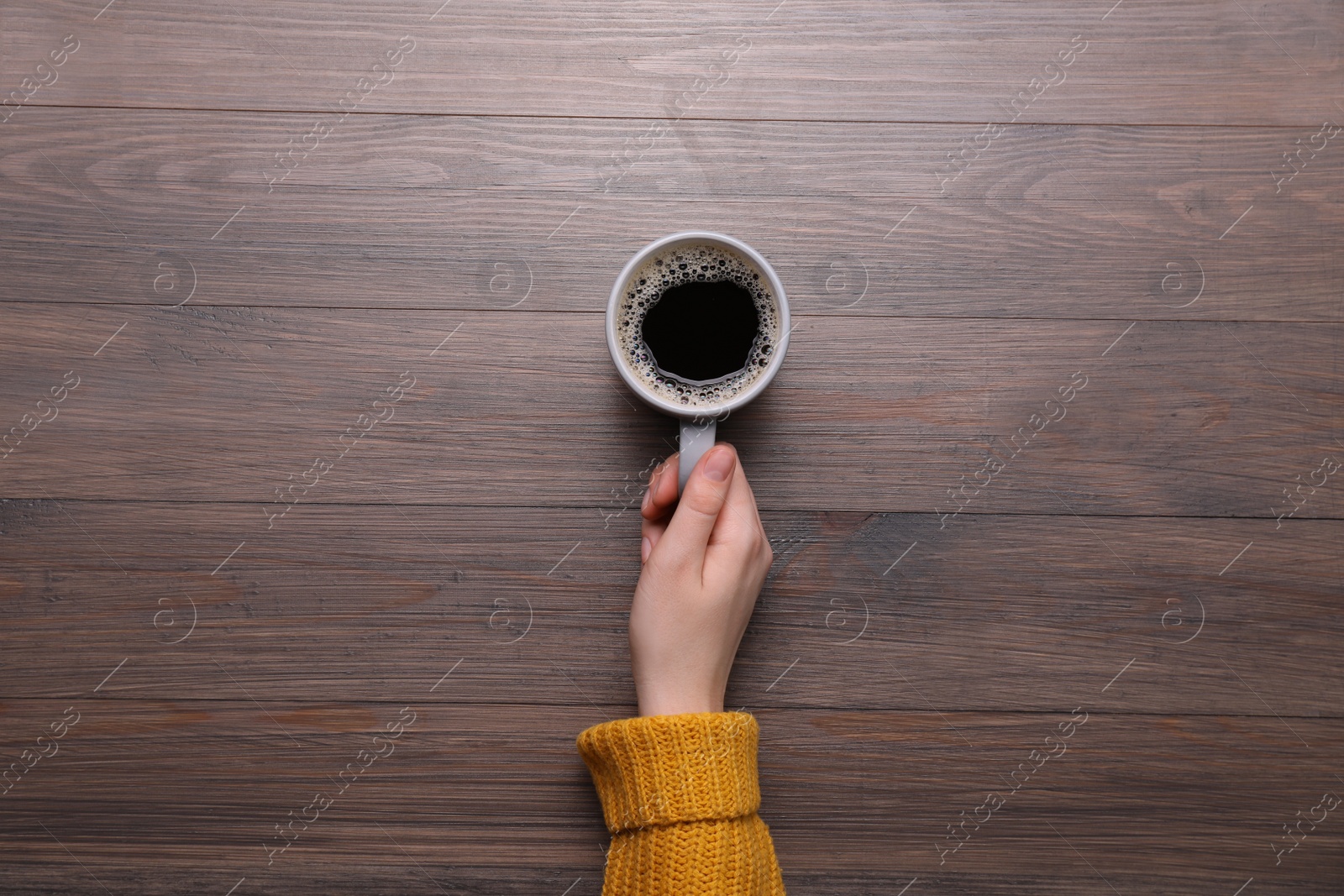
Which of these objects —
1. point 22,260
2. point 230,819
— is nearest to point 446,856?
point 230,819

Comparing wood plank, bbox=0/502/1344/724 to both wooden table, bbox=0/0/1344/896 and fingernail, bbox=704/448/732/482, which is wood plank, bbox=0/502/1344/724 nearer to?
wooden table, bbox=0/0/1344/896

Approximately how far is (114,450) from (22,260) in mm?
229

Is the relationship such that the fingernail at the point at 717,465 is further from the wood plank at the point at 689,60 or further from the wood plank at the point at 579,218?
the wood plank at the point at 689,60

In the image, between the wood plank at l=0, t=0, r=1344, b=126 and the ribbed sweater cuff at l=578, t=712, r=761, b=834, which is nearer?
the ribbed sweater cuff at l=578, t=712, r=761, b=834

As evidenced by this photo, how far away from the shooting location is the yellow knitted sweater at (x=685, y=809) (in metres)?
0.77

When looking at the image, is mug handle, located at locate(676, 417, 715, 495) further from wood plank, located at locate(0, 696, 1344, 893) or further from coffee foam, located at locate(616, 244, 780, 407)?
wood plank, located at locate(0, 696, 1344, 893)

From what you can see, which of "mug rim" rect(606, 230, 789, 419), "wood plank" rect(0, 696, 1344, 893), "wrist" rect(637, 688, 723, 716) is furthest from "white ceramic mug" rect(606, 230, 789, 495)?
"wood plank" rect(0, 696, 1344, 893)

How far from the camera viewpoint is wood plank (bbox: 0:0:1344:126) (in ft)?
3.04

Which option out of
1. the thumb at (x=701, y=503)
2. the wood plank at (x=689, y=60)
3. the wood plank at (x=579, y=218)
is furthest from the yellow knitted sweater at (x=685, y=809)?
the wood plank at (x=689, y=60)

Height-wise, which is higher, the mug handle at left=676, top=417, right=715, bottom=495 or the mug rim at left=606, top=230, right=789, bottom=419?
the mug rim at left=606, top=230, right=789, bottom=419

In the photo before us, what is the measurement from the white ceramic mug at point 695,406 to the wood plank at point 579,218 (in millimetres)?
105

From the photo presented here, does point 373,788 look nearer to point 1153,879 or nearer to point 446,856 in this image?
point 446,856

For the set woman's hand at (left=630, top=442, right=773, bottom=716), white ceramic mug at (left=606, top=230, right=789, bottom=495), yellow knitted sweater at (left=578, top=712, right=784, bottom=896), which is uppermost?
white ceramic mug at (left=606, top=230, right=789, bottom=495)

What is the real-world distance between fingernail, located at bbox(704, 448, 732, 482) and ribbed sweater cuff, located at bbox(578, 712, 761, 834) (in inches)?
9.0
